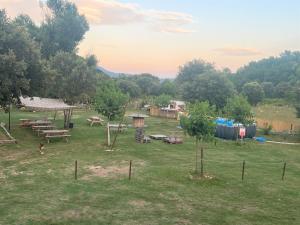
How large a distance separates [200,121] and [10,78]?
44.1 feet

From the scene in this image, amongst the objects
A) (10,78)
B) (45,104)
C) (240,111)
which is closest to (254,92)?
(240,111)

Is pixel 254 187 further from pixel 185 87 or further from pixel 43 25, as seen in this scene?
pixel 43 25

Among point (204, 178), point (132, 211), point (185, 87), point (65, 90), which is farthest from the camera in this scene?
point (185, 87)

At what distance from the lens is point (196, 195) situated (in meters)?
13.9

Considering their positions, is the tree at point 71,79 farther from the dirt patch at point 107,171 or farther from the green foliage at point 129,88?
the green foliage at point 129,88

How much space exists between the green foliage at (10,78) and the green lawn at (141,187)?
3482 mm

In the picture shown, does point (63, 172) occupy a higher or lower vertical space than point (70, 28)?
lower

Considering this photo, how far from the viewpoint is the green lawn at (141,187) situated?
1149 centimetres

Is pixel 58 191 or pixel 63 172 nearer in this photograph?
pixel 58 191

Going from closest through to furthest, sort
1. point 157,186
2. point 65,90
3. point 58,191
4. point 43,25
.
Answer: point 58,191
point 157,186
point 65,90
point 43,25

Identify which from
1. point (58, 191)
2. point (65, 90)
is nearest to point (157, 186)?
point (58, 191)

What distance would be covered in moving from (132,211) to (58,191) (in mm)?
3536

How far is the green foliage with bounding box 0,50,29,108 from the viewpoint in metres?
22.1

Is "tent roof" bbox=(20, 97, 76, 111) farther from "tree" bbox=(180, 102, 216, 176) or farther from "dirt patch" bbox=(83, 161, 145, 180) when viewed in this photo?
"tree" bbox=(180, 102, 216, 176)
